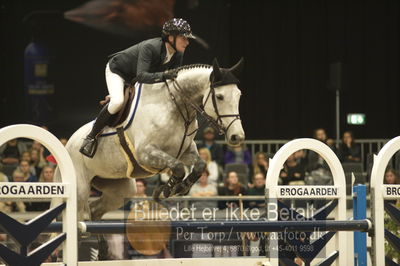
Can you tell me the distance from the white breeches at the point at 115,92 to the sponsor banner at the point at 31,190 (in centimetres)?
144

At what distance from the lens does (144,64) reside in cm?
552

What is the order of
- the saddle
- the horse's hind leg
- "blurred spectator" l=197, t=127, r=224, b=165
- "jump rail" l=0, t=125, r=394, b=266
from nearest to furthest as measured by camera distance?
"jump rail" l=0, t=125, r=394, b=266 → the saddle → the horse's hind leg → "blurred spectator" l=197, t=127, r=224, b=165

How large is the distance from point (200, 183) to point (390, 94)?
458 cm

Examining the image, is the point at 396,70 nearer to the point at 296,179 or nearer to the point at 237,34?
the point at 237,34

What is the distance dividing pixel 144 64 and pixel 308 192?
147 cm

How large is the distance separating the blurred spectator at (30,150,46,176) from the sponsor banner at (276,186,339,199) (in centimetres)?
493

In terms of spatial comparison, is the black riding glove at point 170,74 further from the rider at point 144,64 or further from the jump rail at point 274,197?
the jump rail at point 274,197

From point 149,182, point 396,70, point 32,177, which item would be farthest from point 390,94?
point 32,177

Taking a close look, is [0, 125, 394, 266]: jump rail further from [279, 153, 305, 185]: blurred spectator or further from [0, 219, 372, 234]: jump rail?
[279, 153, 305, 185]: blurred spectator

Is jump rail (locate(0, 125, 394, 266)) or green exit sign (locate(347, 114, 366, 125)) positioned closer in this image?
jump rail (locate(0, 125, 394, 266))

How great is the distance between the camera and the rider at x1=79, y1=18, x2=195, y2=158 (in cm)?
552

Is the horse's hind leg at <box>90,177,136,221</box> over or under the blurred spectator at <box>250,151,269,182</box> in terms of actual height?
under

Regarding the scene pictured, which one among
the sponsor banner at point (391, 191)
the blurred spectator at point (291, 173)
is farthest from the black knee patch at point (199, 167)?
the blurred spectator at point (291, 173)

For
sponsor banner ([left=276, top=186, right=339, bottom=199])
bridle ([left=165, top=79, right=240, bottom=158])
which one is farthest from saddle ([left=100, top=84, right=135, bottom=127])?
sponsor banner ([left=276, top=186, right=339, bottom=199])
